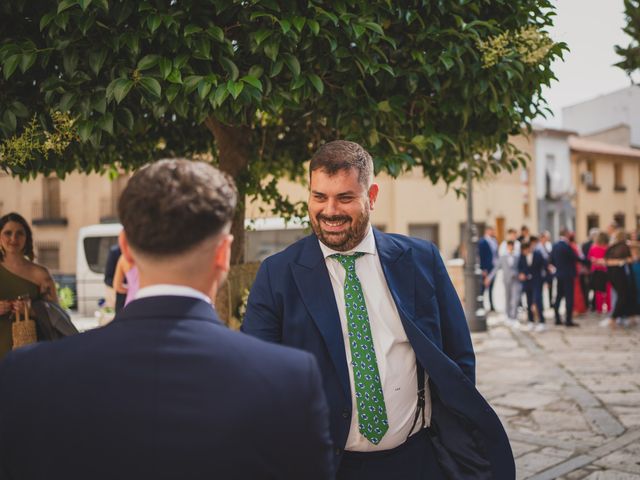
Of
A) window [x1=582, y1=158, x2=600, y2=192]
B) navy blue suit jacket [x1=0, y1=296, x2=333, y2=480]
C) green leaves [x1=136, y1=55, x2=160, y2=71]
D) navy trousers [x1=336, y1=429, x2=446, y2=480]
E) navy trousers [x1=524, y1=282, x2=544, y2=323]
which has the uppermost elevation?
window [x1=582, y1=158, x2=600, y2=192]

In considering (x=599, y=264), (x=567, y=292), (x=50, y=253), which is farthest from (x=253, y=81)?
(x=50, y=253)

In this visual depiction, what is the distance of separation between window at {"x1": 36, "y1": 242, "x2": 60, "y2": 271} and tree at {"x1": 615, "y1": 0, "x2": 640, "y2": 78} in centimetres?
2550

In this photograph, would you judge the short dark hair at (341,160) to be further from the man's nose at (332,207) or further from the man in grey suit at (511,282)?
the man in grey suit at (511,282)

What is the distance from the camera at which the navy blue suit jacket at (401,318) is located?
2.39 m

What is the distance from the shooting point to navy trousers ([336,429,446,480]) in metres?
2.43

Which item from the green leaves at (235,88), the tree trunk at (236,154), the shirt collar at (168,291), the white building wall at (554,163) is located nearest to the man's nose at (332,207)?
the green leaves at (235,88)

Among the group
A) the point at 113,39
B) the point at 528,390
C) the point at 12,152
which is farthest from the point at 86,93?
the point at 528,390

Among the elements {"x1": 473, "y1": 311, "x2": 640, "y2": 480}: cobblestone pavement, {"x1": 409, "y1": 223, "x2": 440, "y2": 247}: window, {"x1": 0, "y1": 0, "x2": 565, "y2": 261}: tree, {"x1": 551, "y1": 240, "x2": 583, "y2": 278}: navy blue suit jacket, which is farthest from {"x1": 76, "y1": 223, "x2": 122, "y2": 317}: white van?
{"x1": 0, "y1": 0, "x2": 565, "y2": 261}: tree

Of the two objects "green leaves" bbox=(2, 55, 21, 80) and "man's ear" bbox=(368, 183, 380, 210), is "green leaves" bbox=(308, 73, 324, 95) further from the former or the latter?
"green leaves" bbox=(2, 55, 21, 80)

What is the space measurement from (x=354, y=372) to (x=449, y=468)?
1.68 ft

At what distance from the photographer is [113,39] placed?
10.3 feet

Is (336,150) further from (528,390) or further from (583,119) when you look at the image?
(583,119)

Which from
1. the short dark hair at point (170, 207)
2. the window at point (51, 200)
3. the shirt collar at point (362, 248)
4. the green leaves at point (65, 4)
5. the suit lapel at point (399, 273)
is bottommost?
the suit lapel at point (399, 273)

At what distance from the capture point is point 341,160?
252cm
